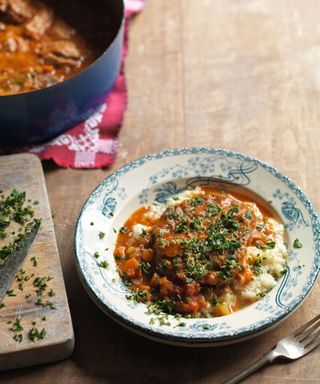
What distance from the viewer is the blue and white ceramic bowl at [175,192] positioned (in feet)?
8.65

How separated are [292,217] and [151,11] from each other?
7.56 ft

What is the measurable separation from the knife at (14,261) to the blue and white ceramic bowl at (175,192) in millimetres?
256

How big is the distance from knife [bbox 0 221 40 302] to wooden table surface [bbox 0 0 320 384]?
9.5 inches

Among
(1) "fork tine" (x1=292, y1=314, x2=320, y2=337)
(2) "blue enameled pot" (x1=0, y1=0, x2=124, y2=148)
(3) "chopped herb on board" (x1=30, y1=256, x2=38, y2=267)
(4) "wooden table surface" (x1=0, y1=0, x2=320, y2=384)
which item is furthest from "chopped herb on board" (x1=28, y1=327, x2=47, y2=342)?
(2) "blue enameled pot" (x1=0, y1=0, x2=124, y2=148)

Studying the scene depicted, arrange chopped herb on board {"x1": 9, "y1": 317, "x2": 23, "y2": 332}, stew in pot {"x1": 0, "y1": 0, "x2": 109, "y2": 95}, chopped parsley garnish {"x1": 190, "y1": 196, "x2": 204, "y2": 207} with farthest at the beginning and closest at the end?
stew in pot {"x1": 0, "y1": 0, "x2": 109, "y2": 95}, chopped parsley garnish {"x1": 190, "y1": 196, "x2": 204, "y2": 207}, chopped herb on board {"x1": 9, "y1": 317, "x2": 23, "y2": 332}

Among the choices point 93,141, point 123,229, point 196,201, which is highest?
point 196,201

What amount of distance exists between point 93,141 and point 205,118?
2.24 ft

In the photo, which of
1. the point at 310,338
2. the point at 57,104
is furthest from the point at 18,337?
the point at 57,104

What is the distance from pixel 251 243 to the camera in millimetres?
3027

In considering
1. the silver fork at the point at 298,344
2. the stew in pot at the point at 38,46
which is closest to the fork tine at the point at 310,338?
the silver fork at the point at 298,344

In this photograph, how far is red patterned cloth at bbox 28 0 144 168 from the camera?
3775 mm

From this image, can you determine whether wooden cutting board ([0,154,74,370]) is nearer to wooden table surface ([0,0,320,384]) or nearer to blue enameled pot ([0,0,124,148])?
wooden table surface ([0,0,320,384])

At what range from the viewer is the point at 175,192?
133 inches

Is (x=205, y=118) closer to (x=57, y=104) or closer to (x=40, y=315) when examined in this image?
(x=57, y=104)
